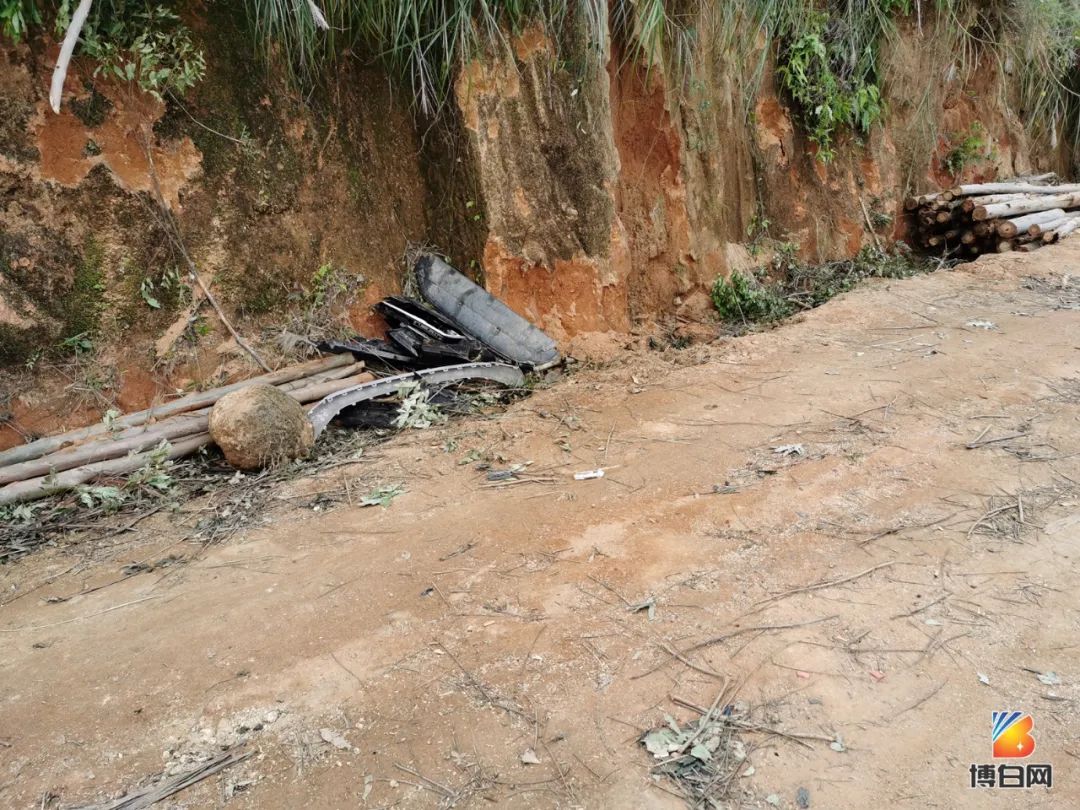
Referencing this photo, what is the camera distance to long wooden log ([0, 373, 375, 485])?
13.7 feet

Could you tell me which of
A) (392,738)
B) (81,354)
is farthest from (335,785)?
(81,354)

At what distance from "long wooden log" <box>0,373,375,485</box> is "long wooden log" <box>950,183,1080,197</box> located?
8.05m

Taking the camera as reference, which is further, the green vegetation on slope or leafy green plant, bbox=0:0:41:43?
the green vegetation on slope

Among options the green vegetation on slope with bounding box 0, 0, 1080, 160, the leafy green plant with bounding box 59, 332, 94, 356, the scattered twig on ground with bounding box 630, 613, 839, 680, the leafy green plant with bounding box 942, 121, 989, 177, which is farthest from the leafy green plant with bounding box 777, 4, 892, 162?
the leafy green plant with bounding box 59, 332, 94, 356

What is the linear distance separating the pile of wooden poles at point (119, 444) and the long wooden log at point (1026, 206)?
7465 millimetres

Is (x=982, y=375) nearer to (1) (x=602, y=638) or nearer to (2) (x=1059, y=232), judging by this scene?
(1) (x=602, y=638)

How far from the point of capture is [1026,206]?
28.8ft

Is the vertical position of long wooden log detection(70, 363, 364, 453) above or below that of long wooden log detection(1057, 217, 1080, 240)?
above

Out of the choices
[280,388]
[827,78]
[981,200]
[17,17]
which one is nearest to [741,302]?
[827,78]

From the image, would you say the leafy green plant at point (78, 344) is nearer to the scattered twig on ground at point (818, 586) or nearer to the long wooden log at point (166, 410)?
the long wooden log at point (166, 410)

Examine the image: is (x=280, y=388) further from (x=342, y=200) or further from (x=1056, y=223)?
(x=1056, y=223)

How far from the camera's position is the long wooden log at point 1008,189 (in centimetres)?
881

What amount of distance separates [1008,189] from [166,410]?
9683 millimetres

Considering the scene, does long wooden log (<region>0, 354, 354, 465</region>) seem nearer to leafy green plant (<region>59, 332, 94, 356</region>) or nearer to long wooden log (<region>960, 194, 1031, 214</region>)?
leafy green plant (<region>59, 332, 94, 356</region>)
